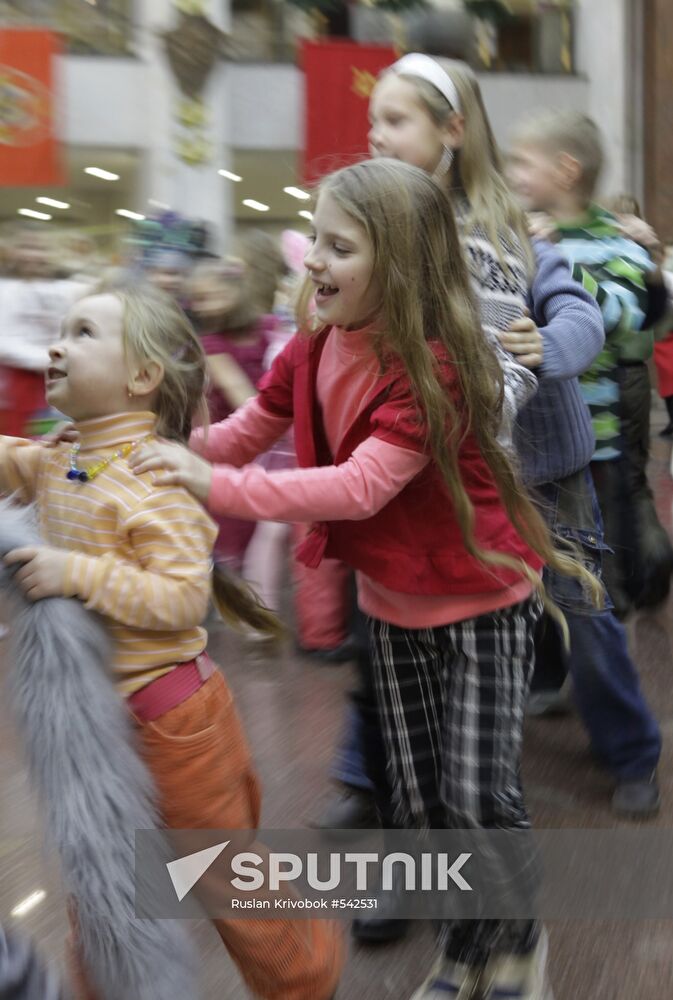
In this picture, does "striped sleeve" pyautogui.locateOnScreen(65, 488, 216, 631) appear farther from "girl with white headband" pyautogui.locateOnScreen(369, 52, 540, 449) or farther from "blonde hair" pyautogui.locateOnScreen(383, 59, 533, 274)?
"blonde hair" pyautogui.locateOnScreen(383, 59, 533, 274)

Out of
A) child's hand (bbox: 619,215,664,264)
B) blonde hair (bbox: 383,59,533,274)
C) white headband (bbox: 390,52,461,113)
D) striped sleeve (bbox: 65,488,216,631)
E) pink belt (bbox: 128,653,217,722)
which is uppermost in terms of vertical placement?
white headband (bbox: 390,52,461,113)

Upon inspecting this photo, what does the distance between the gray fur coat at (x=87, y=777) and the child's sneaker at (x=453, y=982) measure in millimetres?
614

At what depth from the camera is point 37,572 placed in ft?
5.76

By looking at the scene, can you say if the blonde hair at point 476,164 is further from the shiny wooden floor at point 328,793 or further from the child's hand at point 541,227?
the shiny wooden floor at point 328,793

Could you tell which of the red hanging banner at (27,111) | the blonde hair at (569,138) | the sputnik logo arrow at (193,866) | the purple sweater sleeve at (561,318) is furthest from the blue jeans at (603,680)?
the red hanging banner at (27,111)

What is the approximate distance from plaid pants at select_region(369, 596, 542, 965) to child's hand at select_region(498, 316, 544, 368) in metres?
0.46

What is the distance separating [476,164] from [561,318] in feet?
1.23

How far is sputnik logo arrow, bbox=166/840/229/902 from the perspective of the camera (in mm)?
1936

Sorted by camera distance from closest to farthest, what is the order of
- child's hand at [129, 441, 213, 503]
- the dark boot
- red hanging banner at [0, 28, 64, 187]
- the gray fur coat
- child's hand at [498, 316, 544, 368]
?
the gray fur coat < child's hand at [129, 441, 213, 503] < child's hand at [498, 316, 544, 368] < the dark boot < red hanging banner at [0, 28, 64, 187]

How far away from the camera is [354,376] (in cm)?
214

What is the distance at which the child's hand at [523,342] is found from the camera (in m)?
Answer: 2.34

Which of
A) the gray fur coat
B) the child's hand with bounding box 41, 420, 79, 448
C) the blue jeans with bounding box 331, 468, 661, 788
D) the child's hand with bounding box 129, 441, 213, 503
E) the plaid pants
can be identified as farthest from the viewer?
the blue jeans with bounding box 331, 468, 661, 788

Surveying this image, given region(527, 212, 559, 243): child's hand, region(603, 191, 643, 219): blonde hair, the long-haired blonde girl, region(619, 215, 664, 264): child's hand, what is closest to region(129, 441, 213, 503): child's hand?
Answer: the long-haired blonde girl

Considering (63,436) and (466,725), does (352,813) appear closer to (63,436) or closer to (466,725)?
(466,725)
